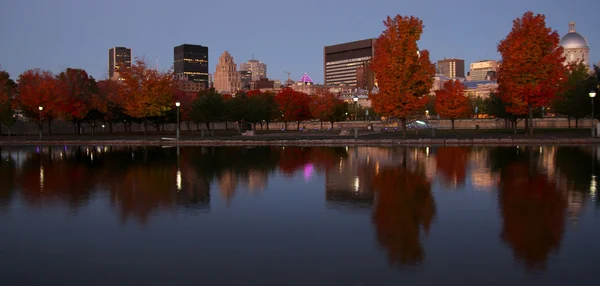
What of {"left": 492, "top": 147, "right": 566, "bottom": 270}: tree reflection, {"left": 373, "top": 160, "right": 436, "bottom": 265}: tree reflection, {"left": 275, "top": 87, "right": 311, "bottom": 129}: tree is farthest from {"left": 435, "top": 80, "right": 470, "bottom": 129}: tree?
{"left": 373, "top": 160, "right": 436, "bottom": 265}: tree reflection

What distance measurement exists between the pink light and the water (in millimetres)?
453

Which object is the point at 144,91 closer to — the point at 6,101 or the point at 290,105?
the point at 6,101

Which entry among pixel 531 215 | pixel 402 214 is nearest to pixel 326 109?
pixel 402 214

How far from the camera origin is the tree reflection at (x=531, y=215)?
9.13 metres

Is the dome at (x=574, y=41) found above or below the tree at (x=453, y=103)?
above

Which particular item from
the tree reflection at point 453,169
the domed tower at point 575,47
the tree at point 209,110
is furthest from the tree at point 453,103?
the domed tower at point 575,47

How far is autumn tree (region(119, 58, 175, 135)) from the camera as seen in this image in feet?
189

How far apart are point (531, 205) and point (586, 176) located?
745 cm

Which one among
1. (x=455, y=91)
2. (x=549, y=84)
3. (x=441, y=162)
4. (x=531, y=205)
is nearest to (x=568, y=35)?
(x=455, y=91)

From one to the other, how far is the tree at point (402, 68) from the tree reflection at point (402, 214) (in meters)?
28.3

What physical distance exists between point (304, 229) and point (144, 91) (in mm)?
50663

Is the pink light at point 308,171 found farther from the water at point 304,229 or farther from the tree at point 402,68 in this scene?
the tree at point 402,68

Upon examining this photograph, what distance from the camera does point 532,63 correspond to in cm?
4484

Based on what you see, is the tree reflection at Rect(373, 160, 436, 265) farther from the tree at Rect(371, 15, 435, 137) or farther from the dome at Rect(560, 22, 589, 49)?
the dome at Rect(560, 22, 589, 49)
